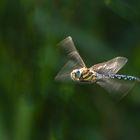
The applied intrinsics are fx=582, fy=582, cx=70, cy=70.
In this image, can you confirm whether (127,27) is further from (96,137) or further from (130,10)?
(96,137)

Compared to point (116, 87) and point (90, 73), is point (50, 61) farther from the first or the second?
point (116, 87)

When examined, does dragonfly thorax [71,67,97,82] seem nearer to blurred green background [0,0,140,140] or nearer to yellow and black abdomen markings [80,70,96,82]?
yellow and black abdomen markings [80,70,96,82]

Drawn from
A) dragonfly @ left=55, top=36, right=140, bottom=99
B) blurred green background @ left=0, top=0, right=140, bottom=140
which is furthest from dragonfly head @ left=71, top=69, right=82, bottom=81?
blurred green background @ left=0, top=0, right=140, bottom=140

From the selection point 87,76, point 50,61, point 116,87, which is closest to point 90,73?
point 87,76

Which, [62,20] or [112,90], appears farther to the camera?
[62,20]

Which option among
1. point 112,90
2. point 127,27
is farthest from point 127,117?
point 112,90
